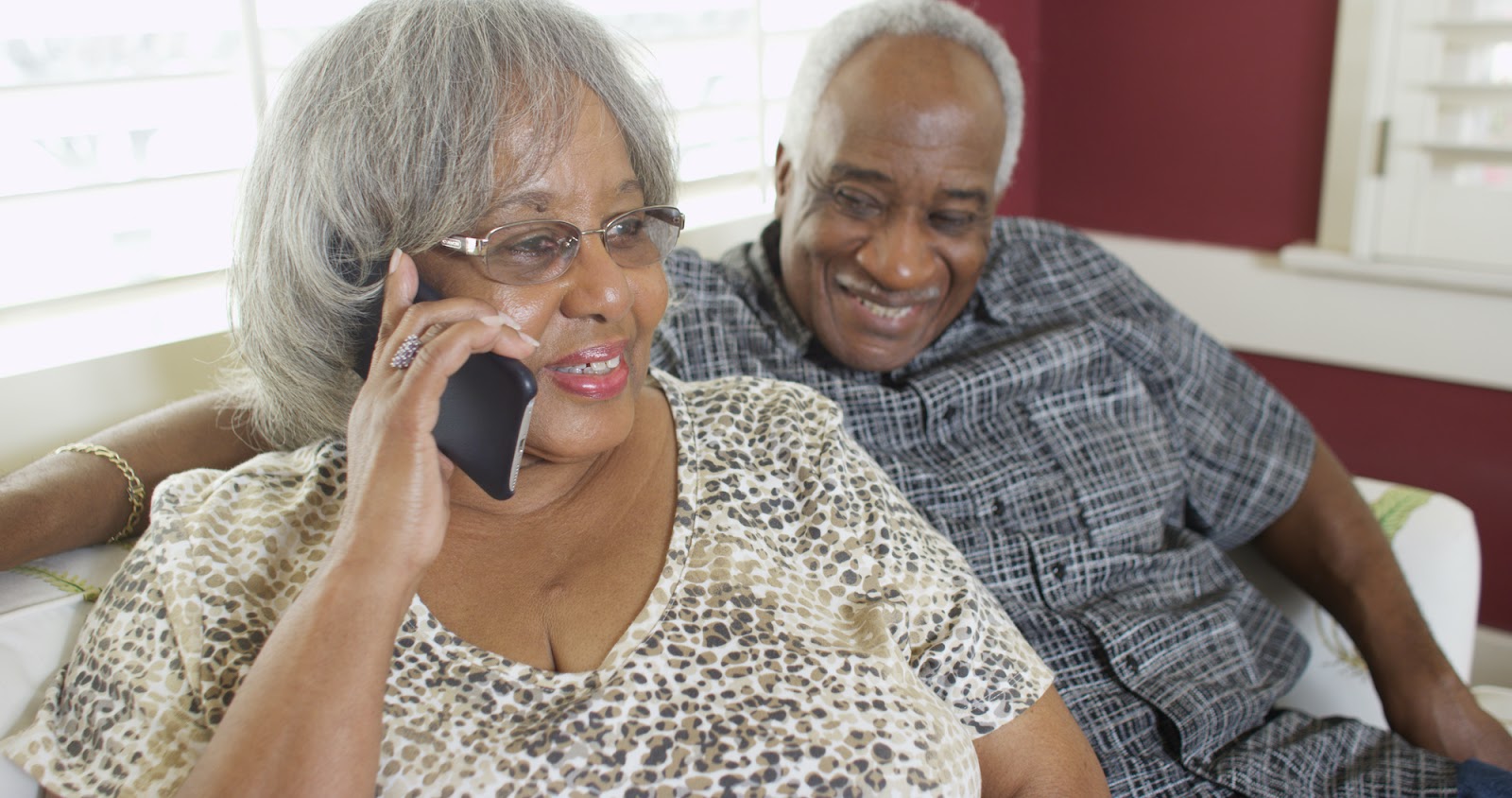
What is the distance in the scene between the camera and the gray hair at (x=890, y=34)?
182 cm

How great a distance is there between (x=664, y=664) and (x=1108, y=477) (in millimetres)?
866

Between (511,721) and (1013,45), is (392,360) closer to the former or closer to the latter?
(511,721)

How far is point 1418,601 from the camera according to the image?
1881mm

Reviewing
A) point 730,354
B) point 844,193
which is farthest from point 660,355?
point 844,193

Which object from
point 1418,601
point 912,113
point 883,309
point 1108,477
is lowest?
point 1418,601

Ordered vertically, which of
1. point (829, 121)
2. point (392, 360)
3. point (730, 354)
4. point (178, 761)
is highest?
point (829, 121)

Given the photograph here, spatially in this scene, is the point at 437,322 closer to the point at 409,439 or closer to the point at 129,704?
the point at 409,439

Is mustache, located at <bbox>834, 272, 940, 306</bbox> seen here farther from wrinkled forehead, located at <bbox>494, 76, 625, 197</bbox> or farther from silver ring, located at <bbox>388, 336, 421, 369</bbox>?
silver ring, located at <bbox>388, 336, 421, 369</bbox>

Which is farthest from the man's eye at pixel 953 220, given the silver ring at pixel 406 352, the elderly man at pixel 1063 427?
the silver ring at pixel 406 352

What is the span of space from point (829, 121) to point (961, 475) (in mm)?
548

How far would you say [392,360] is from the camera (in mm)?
1084

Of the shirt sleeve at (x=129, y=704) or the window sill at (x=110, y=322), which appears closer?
the shirt sleeve at (x=129, y=704)

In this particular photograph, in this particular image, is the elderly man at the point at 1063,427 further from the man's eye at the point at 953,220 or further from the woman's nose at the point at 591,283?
the woman's nose at the point at 591,283

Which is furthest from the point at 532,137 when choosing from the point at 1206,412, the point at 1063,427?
the point at 1206,412
